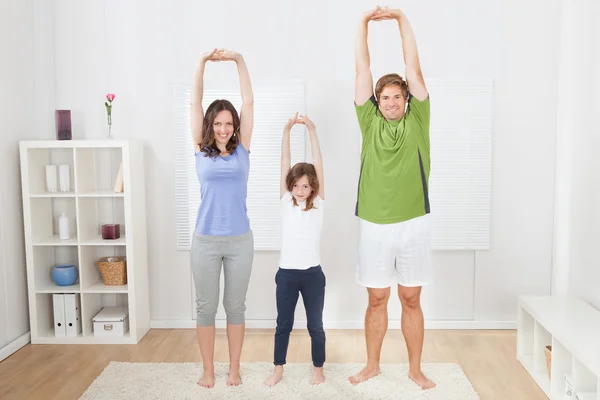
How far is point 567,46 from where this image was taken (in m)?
3.60

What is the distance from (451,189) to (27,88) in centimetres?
271

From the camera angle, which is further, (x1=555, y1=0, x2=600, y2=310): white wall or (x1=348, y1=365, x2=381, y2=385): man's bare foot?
(x1=555, y1=0, x2=600, y2=310): white wall

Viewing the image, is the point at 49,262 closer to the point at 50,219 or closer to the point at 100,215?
the point at 50,219

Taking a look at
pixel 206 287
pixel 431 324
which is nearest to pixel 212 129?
pixel 206 287

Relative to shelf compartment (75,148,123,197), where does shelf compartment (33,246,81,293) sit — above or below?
below

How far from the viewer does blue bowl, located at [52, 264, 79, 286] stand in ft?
12.0

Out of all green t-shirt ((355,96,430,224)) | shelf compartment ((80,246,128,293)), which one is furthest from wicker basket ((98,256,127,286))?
green t-shirt ((355,96,430,224))

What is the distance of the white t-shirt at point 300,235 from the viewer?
290 centimetres

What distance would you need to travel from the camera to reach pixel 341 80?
3.71 m

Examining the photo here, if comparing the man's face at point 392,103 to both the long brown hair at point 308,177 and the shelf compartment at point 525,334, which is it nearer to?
the long brown hair at point 308,177

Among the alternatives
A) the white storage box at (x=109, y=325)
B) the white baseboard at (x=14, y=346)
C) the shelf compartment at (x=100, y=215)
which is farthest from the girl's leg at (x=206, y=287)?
the white baseboard at (x=14, y=346)

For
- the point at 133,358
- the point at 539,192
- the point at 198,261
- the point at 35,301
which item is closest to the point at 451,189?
the point at 539,192

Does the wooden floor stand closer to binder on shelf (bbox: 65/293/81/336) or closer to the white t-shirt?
binder on shelf (bbox: 65/293/81/336)

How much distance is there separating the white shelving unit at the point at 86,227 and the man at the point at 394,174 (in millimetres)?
1453
